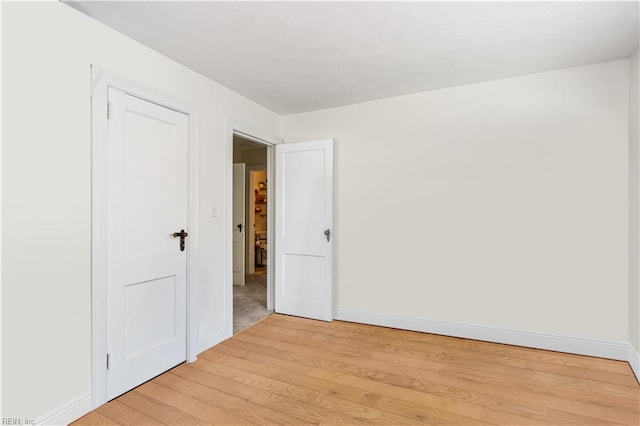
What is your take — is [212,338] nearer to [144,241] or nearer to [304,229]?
[144,241]

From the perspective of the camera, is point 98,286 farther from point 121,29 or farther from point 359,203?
point 359,203

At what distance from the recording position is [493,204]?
309 centimetres

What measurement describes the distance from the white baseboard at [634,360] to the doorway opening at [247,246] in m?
3.36

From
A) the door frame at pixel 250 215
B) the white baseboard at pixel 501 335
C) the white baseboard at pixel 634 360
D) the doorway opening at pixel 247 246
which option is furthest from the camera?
the door frame at pixel 250 215

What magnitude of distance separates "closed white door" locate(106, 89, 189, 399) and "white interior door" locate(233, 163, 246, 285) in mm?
2911

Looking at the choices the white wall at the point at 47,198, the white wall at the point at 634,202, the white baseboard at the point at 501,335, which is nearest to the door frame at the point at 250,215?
the white baseboard at the point at 501,335

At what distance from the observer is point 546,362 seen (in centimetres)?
265

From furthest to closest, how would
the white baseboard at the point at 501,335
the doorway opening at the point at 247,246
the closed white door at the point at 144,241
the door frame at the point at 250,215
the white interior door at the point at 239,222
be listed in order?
the door frame at the point at 250,215 < the white interior door at the point at 239,222 < the doorway opening at the point at 247,246 < the white baseboard at the point at 501,335 < the closed white door at the point at 144,241

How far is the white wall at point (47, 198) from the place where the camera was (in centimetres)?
166

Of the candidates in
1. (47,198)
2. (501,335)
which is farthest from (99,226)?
(501,335)

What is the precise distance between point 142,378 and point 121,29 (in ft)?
8.08

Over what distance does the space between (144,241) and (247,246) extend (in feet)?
12.9

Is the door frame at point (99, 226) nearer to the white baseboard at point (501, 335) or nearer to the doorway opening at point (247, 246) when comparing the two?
the doorway opening at point (247, 246)

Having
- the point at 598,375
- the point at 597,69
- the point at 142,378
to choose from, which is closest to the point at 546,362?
the point at 598,375
